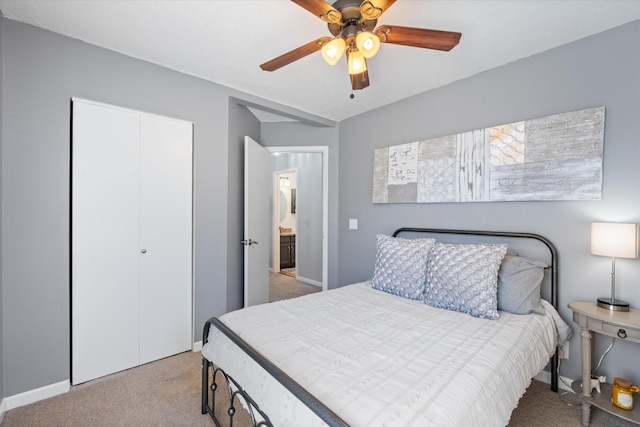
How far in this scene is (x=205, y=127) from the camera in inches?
108

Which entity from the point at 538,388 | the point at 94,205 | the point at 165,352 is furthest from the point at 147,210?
the point at 538,388

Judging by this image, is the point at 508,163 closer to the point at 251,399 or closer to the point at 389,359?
the point at 389,359

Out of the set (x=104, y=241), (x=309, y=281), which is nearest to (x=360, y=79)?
(x=104, y=241)

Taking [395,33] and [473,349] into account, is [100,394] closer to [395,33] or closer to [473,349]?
[473,349]

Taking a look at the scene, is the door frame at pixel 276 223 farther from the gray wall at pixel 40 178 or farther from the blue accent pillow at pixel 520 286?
the blue accent pillow at pixel 520 286

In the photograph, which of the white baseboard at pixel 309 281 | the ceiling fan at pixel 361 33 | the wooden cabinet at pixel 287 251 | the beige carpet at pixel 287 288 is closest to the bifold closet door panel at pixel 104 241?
the ceiling fan at pixel 361 33

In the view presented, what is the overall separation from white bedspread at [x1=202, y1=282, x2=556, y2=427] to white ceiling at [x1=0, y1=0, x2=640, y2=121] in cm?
187

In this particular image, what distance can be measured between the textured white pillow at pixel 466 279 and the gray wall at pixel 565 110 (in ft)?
1.63

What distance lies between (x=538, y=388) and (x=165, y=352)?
9.79 feet

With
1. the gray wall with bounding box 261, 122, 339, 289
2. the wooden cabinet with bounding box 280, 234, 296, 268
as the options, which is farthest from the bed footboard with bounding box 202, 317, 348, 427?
the wooden cabinet with bounding box 280, 234, 296, 268

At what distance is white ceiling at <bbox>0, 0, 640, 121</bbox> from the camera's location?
67.8 inches

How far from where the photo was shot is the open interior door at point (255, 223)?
3.12 m

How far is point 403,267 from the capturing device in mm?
2359

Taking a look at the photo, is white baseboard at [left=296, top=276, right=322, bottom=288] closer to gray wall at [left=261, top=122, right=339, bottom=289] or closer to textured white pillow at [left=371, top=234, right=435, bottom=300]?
gray wall at [left=261, top=122, right=339, bottom=289]
